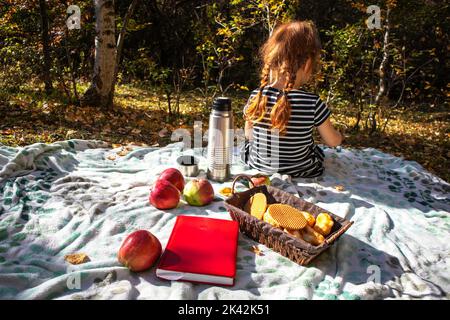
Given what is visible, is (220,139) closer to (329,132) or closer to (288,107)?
(288,107)

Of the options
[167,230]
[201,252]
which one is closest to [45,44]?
[167,230]

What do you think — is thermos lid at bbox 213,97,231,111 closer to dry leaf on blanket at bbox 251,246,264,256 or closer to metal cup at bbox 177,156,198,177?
metal cup at bbox 177,156,198,177

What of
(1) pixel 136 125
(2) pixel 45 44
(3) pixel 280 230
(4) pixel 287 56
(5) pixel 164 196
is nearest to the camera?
(3) pixel 280 230

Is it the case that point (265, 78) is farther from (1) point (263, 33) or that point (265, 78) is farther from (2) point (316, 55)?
(1) point (263, 33)

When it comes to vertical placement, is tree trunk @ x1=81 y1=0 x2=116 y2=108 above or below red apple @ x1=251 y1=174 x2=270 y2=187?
above

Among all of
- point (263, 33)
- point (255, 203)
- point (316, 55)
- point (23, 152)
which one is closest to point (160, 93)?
point (263, 33)

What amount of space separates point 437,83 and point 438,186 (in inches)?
235

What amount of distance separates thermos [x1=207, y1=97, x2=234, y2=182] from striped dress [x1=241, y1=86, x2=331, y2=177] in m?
0.28

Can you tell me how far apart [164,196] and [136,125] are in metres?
2.98

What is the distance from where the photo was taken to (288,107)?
8.73ft

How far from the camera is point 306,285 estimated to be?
1.75 metres

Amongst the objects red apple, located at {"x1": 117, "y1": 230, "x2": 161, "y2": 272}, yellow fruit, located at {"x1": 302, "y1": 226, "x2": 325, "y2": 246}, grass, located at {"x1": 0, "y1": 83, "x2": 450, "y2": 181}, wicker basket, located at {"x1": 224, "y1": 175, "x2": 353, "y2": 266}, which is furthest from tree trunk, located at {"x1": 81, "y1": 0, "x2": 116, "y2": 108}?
yellow fruit, located at {"x1": 302, "y1": 226, "x2": 325, "y2": 246}

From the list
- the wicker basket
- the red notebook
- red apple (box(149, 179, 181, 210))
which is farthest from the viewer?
red apple (box(149, 179, 181, 210))

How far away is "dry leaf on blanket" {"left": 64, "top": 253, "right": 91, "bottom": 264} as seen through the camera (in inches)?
73.7
